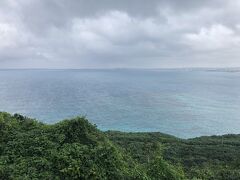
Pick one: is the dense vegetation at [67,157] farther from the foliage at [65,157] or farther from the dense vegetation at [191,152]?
the dense vegetation at [191,152]

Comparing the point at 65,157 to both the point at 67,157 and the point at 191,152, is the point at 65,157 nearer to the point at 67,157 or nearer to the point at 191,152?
the point at 67,157

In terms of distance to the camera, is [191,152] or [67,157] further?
[191,152]

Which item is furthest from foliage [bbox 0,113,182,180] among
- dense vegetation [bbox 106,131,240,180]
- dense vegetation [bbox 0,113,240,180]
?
dense vegetation [bbox 106,131,240,180]

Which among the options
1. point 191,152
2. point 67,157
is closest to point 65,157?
point 67,157

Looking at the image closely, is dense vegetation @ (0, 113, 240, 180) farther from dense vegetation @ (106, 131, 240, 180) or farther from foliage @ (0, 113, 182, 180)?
dense vegetation @ (106, 131, 240, 180)

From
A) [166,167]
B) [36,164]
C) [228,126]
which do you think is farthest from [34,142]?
[228,126]

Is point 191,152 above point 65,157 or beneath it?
beneath

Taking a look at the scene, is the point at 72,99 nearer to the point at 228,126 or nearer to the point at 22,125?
the point at 228,126

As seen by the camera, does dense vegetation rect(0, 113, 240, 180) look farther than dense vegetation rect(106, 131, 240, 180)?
No

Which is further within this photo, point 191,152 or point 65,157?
point 191,152

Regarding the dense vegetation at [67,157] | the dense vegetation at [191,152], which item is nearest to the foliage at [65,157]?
the dense vegetation at [67,157]

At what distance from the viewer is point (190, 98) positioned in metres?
139

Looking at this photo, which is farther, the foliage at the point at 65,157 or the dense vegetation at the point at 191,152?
the dense vegetation at the point at 191,152

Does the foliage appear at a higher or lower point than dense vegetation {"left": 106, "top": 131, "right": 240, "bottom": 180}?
higher
